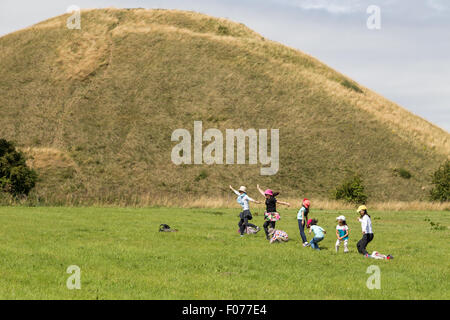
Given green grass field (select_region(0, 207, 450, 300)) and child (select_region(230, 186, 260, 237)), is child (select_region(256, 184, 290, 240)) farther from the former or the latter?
child (select_region(230, 186, 260, 237))

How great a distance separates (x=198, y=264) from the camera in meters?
15.3

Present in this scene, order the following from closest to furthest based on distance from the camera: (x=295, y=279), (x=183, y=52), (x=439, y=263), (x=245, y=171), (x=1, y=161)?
(x=295, y=279) < (x=439, y=263) < (x=1, y=161) < (x=245, y=171) < (x=183, y=52)

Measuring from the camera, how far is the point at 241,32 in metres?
109

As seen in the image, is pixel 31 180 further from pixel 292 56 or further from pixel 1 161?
pixel 292 56

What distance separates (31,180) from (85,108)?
35917 millimetres
